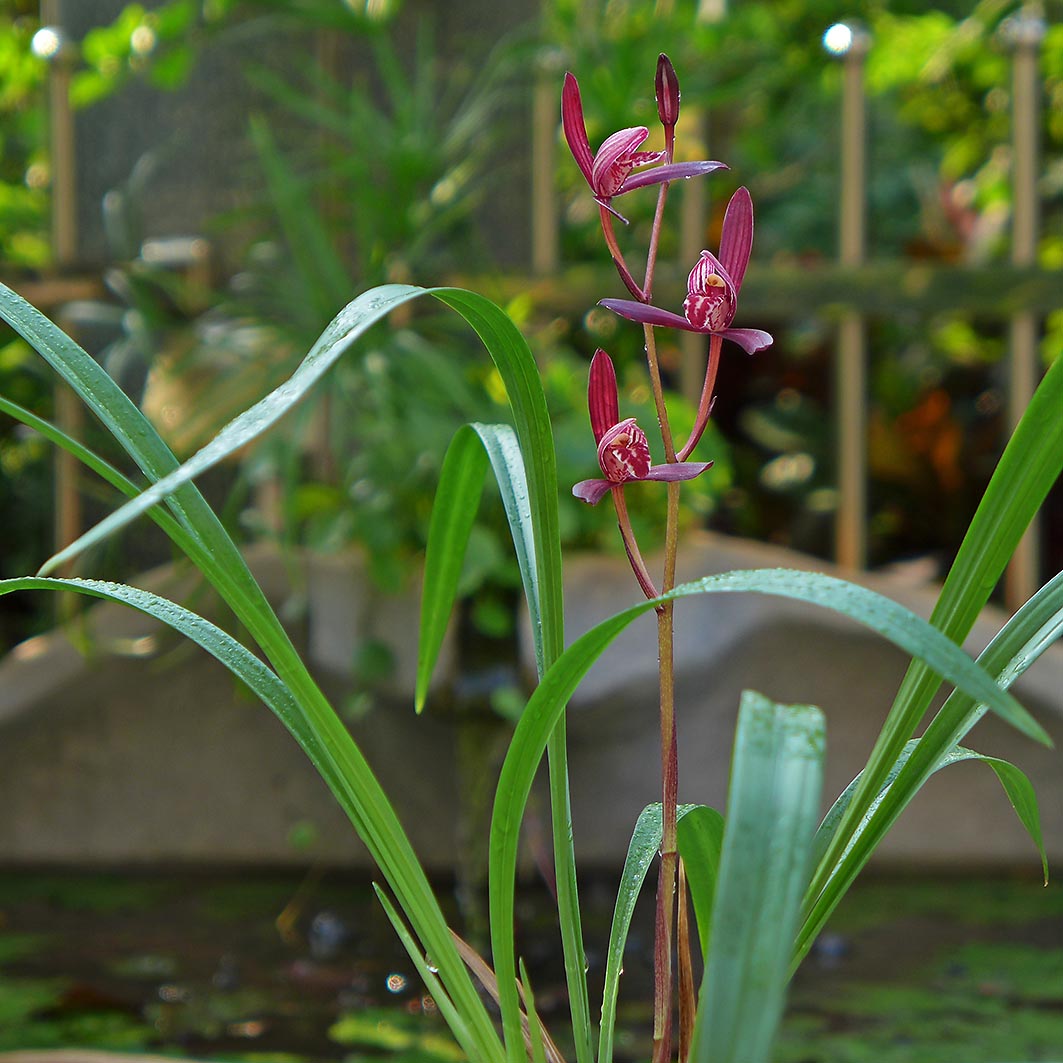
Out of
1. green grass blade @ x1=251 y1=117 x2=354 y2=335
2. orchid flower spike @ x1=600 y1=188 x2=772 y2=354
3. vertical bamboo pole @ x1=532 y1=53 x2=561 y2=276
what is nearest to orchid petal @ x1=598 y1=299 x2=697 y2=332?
orchid flower spike @ x1=600 y1=188 x2=772 y2=354

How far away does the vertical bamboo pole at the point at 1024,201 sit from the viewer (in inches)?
75.7

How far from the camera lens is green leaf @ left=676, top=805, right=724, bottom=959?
1.78 ft

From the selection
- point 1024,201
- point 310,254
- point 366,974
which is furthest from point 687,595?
point 1024,201

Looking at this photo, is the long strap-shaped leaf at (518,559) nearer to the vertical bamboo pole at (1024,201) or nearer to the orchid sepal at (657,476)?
the orchid sepal at (657,476)

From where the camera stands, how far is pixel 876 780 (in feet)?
1.79

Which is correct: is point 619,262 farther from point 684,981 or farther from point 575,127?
point 684,981

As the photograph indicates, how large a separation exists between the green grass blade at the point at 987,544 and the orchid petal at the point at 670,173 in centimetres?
14

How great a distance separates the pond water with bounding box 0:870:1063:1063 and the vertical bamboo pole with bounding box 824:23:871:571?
0.58 m

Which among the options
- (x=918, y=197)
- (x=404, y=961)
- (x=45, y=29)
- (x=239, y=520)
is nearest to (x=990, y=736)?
(x=404, y=961)

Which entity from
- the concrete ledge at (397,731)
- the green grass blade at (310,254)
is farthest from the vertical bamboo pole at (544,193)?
the concrete ledge at (397,731)

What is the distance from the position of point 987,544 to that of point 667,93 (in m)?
0.22

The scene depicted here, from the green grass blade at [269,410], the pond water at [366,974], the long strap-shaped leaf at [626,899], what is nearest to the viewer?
the green grass blade at [269,410]

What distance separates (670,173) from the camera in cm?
48

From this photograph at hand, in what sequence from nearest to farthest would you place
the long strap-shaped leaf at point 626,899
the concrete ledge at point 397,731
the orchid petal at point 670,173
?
the orchid petal at point 670,173 < the long strap-shaped leaf at point 626,899 < the concrete ledge at point 397,731
